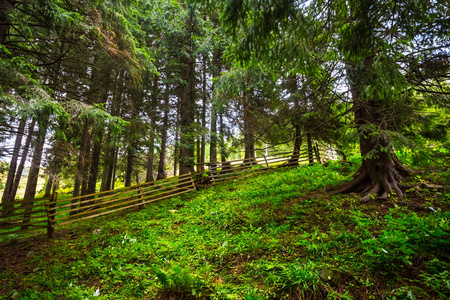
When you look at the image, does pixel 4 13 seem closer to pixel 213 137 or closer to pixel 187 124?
pixel 187 124

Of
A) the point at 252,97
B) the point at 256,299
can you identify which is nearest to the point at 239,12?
the point at 256,299

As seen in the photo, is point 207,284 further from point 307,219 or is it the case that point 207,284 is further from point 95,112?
point 95,112

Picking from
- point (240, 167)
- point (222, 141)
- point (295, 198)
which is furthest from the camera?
point (222, 141)

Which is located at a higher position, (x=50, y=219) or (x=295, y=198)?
(x=295, y=198)

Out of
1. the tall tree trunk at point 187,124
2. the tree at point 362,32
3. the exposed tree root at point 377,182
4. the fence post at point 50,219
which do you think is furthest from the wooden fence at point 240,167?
the tree at point 362,32

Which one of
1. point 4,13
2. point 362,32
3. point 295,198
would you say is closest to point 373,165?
point 295,198

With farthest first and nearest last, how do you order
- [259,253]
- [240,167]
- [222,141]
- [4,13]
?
[222,141] → [240,167] → [4,13] → [259,253]

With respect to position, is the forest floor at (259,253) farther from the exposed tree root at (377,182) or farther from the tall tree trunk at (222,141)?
the tall tree trunk at (222,141)

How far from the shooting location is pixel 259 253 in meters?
3.72

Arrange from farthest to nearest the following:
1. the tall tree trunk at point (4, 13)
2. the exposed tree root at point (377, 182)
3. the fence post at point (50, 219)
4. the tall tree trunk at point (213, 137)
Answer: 1. the tall tree trunk at point (213, 137)
2. the fence post at point (50, 219)
3. the exposed tree root at point (377, 182)
4. the tall tree trunk at point (4, 13)

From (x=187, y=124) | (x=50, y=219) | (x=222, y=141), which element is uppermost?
(x=187, y=124)

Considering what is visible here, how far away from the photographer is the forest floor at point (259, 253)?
264cm

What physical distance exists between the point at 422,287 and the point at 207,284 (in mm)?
2698

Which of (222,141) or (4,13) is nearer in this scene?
(4,13)
